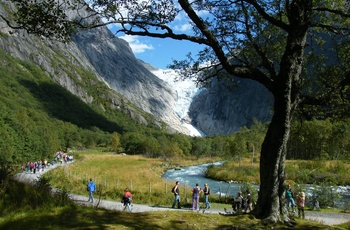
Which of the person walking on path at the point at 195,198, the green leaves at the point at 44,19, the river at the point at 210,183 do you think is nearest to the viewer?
the green leaves at the point at 44,19

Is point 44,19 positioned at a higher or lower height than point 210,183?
higher

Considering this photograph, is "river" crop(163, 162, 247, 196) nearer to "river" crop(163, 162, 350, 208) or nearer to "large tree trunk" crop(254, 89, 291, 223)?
"river" crop(163, 162, 350, 208)

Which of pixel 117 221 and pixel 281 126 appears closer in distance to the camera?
pixel 117 221

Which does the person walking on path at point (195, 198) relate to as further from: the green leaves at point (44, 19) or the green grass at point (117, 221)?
the green leaves at point (44, 19)

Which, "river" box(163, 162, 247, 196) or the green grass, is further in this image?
"river" box(163, 162, 247, 196)

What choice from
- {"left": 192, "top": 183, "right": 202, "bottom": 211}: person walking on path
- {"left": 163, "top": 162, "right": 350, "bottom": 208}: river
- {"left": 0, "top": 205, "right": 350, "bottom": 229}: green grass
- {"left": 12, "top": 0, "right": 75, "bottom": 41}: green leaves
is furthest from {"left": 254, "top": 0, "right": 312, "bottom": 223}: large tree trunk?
{"left": 163, "top": 162, "right": 350, "bottom": 208}: river

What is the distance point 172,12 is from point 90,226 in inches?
280

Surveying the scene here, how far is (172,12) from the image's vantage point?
11195mm

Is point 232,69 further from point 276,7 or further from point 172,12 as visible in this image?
point 276,7

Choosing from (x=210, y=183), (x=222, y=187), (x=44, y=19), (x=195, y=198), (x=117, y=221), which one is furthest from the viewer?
(x=210, y=183)

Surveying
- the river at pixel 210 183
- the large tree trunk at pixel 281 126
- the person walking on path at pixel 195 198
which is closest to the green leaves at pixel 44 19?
the large tree trunk at pixel 281 126

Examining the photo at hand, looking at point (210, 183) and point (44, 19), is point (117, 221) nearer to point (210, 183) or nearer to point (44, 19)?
point (44, 19)

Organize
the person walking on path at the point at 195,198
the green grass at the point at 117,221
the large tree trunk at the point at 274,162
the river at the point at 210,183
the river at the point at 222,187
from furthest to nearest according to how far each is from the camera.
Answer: the river at the point at 210,183 → the river at the point at 222,187 → the person walking on path at the point at 195,198 → the large tree trunk at the point at 274,162 → the green grass at the point at 117,221

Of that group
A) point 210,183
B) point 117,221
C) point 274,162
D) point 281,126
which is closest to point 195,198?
point 274,162
